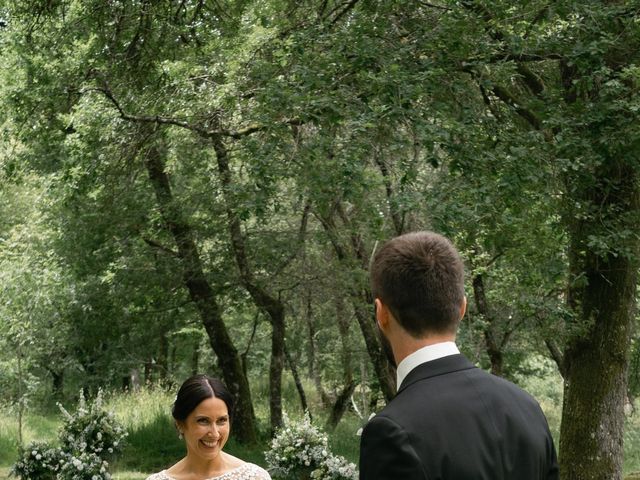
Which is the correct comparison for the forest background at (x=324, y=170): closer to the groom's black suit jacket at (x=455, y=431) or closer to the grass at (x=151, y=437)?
the grass at (x=151, y=437)

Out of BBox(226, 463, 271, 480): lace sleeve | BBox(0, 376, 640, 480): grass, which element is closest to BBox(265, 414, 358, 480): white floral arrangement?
BBox(226, 463, 271, 480): lace sleeve

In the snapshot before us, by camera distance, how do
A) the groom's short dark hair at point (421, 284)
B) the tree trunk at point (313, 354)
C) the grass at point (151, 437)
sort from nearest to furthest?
the groom's short dark hair at point (421, 284) → the grass at point (151, 437) → the tree trunk at point (313, 354)

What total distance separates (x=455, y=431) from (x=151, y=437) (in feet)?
62.9

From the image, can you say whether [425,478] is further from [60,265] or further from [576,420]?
[60,265]

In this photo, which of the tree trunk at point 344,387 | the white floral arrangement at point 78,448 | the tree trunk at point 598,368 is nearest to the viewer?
the white floral arrangement at point 78,448

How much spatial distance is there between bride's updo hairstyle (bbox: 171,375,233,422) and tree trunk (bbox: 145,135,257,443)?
1039 centimetres

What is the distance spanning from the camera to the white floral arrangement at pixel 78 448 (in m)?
11.2

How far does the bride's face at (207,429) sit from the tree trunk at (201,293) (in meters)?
10.5

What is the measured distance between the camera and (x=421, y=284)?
2393mm

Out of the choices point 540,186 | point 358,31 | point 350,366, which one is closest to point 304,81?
point 358,31

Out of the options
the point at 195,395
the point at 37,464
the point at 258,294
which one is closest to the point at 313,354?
the point at 258,294

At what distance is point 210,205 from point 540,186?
8.56 meters

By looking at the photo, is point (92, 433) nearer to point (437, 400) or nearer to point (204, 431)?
point (204, 431)

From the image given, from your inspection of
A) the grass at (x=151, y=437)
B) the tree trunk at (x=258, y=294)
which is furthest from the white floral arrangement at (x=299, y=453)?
the grass at (x=151, y=437)
